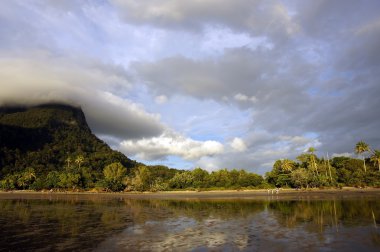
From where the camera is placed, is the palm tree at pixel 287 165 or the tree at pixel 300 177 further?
the palm tree at pixel 287 165

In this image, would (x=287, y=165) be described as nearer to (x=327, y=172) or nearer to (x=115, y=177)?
(x=327, y=172)

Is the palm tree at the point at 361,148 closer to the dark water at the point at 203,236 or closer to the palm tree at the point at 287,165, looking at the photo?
the palm tree at the point at 287,165

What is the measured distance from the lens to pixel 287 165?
431ft

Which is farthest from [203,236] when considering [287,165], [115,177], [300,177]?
[115,177]

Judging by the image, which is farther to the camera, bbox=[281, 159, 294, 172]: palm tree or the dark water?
bbox=[281, 159, 294, 172]: palm tree

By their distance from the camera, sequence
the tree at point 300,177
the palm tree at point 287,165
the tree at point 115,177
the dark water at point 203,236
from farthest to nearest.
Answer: the tree at point 115,177 → the palm tree at point 287,165 → the tree at point 300,177 → the dark water at point 203,236

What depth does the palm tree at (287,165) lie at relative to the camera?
130250 millimetres

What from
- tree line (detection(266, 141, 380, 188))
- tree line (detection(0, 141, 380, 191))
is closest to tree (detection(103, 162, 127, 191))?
tree line (detection(0, 141, 380, 191))

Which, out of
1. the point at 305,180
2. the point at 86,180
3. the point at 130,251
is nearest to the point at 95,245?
the point at 130,251

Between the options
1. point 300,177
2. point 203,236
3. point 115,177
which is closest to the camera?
point 203,236

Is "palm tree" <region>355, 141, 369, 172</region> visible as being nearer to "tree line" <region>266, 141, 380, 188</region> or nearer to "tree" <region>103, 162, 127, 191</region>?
"tree line" <region>266, 141, 380, 188</region>

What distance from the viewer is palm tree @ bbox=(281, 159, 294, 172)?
13025cm

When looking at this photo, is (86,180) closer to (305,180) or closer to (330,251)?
(305,180)

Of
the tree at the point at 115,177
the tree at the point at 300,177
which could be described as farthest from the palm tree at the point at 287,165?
the tree at the point at 115,177
